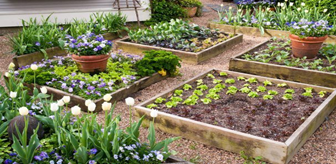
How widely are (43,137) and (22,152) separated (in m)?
0.72

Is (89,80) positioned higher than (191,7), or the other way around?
(191,7)

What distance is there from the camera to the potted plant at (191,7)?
12271 millimetres

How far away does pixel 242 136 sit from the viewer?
13.1ft

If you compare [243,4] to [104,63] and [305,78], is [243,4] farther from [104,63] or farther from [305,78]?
[104,63]

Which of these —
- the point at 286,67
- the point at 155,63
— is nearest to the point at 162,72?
the point at 155,63

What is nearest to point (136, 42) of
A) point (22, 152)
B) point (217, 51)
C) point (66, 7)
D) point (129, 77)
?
point (217, 51)

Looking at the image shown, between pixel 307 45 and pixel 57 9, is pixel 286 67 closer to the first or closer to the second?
pixel 307 45

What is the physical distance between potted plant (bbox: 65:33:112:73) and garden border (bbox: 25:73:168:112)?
69 cm

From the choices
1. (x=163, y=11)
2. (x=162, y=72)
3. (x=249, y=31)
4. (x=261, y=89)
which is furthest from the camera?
(x=163, y=11)

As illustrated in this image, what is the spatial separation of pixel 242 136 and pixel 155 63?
2.65m

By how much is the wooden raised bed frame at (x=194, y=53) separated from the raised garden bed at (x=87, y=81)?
105 centimetres

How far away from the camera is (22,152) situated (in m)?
3.12

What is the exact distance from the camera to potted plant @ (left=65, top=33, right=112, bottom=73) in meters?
5.91

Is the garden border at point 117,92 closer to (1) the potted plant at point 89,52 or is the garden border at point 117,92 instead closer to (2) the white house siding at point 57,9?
(1) the potted plant at point 89,52
